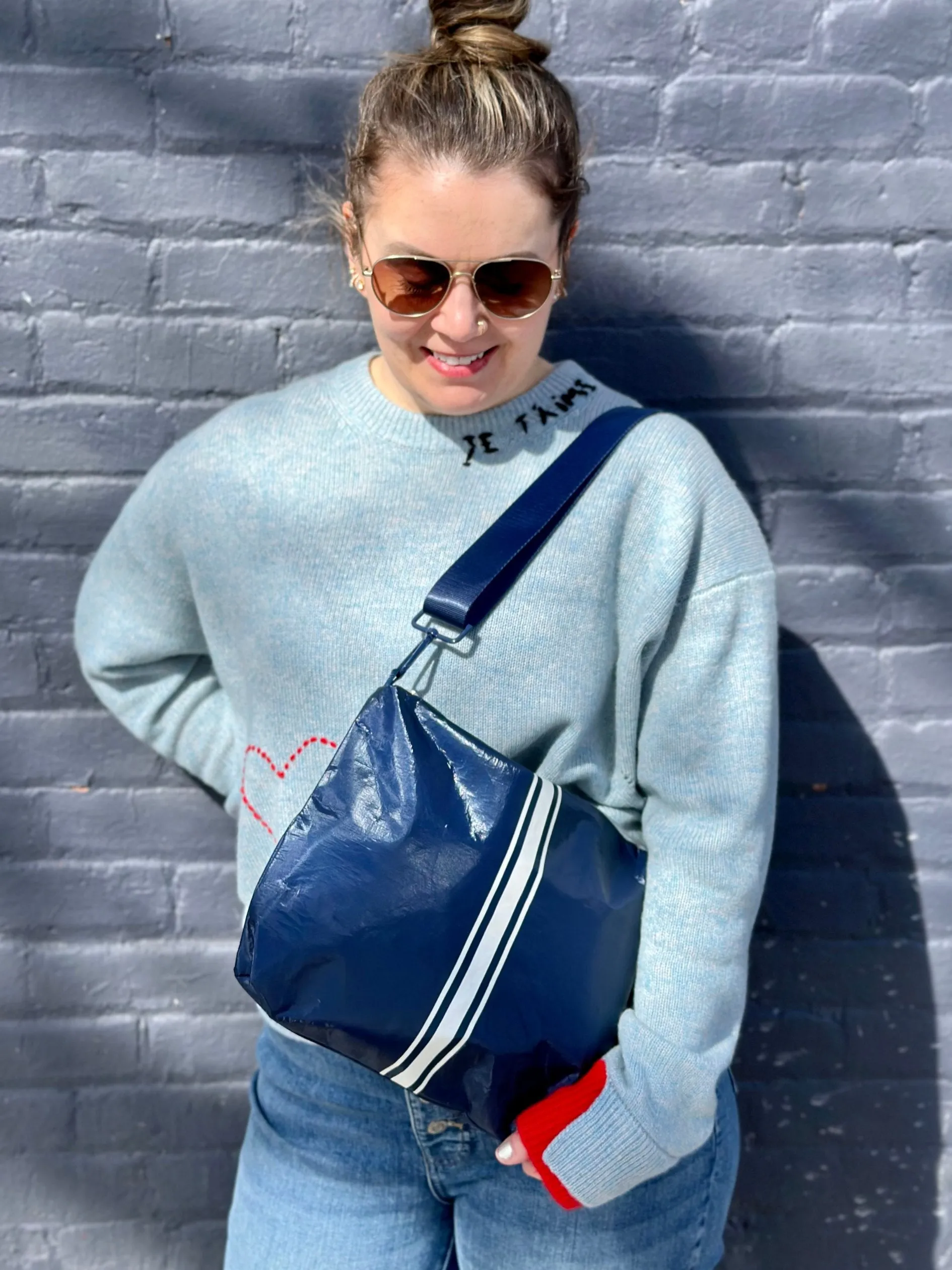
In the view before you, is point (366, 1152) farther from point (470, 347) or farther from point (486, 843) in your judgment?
point (470, 347)

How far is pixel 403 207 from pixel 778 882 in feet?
3.88

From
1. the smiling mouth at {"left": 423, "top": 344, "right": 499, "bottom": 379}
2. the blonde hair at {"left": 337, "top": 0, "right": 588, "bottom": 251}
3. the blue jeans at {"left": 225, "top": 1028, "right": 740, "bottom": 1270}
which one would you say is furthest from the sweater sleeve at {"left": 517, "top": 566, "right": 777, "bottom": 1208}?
the blonde hair at {"left": 337, "top": 0, "right": 588, "bottom": 251}

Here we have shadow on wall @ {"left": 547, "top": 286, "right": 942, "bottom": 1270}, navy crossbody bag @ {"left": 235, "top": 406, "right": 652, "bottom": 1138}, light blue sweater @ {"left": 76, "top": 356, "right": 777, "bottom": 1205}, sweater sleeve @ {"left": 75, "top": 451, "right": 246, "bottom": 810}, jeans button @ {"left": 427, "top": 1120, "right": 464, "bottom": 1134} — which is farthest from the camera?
shadow on wall @ {"left": 547, "top": 286, "right": 942, "bottom": 1270}

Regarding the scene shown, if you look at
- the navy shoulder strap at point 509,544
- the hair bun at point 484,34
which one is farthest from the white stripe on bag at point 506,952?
the hair bun at point 484,34

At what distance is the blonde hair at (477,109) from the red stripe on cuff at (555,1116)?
2.97 feet

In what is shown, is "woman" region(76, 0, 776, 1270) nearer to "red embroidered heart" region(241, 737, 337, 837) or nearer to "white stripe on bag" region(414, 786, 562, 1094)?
"red embroidered heart" region(241, 737, 337, 837)

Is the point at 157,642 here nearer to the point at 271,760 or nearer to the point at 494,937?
the point at 271,760

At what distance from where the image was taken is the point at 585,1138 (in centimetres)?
130

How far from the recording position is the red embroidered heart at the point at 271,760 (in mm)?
1434

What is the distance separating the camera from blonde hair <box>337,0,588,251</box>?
1.24 metres

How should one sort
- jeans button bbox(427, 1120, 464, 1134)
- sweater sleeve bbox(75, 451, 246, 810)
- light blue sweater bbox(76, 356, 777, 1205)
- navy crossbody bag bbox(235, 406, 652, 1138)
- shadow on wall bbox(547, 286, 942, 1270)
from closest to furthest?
navy crossbody bag bbox(235, 406, 652, 1138)
light blue sweater bbox(76, 356, 777, 1205)
jeans button bbox(427, 1120, 464, 1134)
sweater sleeve bbox(75, 451, 246, 810)
shadow on wall bbox(547, 286, 942, 1270)

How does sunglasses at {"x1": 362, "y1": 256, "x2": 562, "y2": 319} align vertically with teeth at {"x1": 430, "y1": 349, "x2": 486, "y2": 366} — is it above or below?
above

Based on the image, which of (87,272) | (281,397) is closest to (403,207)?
(281,397)

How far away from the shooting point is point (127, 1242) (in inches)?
80.7
